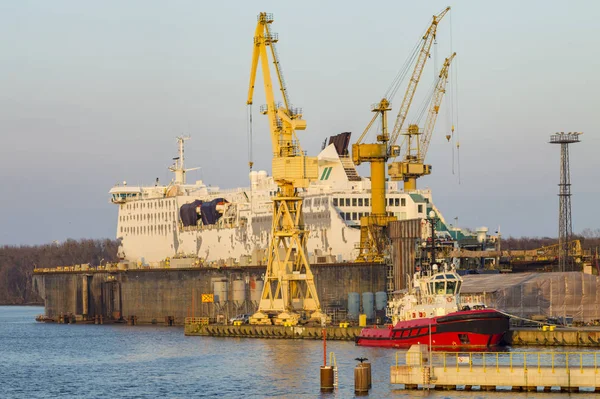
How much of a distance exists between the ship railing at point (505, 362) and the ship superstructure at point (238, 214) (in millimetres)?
41436

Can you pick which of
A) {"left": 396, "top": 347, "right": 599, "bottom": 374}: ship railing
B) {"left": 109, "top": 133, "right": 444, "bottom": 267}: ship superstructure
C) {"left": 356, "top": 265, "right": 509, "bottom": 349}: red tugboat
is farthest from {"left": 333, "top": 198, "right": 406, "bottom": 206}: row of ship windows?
{"left": 396, "top": 347, "right": 599, "bottom": 374}: ship railing

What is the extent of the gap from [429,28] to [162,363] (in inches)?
2309

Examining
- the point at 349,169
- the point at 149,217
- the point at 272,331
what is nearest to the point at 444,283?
the point at 272,331

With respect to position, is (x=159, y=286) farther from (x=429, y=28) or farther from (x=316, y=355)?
(x=316, y=355)

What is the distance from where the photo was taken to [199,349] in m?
87.9

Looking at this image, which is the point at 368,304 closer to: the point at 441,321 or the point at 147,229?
the point at 441,321

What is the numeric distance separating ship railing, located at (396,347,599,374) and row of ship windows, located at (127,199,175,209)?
73063 mm

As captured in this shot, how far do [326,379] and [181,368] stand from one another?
61.7 ft

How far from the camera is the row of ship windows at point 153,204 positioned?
14300 centimetres

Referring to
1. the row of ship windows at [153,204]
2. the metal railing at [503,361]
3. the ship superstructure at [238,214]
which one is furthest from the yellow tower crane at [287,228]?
the row of ship windows at [153,204]

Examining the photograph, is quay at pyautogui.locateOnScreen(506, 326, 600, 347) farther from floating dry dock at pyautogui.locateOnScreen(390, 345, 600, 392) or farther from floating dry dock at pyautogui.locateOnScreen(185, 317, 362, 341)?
floating dry dock at pyautogui.locateOnScreen(390, 345, 600, 392)

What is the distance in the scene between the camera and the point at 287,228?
3757 inches

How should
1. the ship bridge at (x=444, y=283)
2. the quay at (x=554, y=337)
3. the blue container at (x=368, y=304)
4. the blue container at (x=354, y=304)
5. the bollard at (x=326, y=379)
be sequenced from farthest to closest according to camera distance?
the blue container at (x=354, y=304), the blue container at (x=368, y=304), the quay at (x=554, y=337), the ship bridge at (x=444, y=283), the bollard at (x=326, y=379)

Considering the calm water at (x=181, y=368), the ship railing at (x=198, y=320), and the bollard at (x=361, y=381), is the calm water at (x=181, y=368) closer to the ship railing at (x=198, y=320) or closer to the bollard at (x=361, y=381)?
the bollard at (x=361, y=381)
